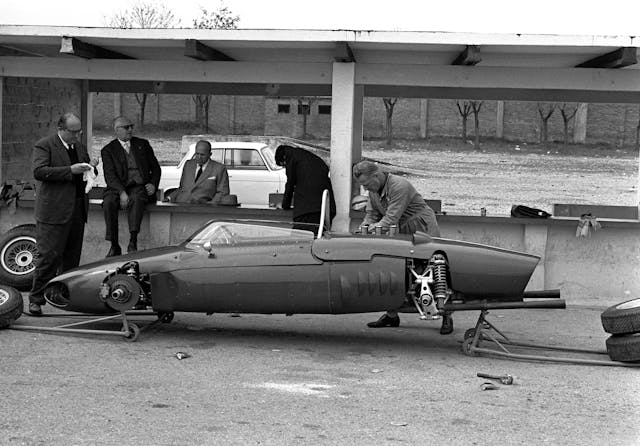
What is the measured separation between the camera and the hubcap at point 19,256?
39.8 feet

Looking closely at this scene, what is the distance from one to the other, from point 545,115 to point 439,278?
37.7 metres

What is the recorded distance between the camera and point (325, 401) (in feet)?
23.9

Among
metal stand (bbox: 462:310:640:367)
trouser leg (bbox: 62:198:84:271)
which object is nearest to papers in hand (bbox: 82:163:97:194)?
trouser leg (bbox: 62:198:84:271)

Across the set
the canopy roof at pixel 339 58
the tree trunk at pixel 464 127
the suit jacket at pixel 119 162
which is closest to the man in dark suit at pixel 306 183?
the canopy roof at pixel 339 58

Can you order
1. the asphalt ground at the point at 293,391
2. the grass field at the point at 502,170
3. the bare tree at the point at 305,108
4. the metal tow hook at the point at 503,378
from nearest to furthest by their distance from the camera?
the asphalt ground at the point at 293,391 → the metal tow hook at the point at 503,378 → the grass field at the point at 502,170 → the bare tree at the point at 305,108

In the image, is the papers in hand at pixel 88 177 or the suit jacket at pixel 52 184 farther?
the papers in hand at pixel 88 177

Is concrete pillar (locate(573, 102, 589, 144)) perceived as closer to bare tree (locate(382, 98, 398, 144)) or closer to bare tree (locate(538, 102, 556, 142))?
bare tree (locate(538, 102, 556, 142))

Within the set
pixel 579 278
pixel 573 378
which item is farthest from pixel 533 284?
pixel 573 378

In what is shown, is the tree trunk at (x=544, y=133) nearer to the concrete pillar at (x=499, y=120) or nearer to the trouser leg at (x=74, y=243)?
the concrete pillar at (x=499, y=120)

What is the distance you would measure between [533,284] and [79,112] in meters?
7.91

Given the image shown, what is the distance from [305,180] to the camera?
1202cm

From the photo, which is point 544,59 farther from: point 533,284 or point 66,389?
point 66,389

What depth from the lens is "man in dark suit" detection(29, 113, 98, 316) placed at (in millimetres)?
10219

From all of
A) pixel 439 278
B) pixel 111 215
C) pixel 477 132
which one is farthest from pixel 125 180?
pixel 477 132
